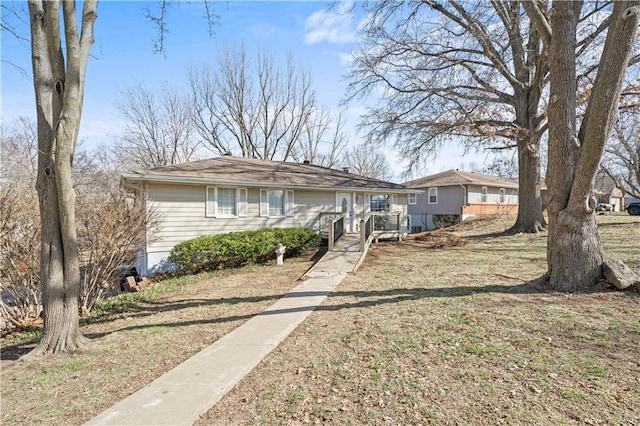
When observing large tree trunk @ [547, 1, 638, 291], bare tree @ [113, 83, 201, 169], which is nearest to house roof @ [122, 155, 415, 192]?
large tree trunk @ [547, 1, 638, 291]

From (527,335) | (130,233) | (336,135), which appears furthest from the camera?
(336,135)

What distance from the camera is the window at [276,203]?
1323cm

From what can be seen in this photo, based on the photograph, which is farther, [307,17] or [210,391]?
[307,17]

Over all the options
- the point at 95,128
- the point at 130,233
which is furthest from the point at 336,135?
the point at 130,233

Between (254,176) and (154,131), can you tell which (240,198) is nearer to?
(254,176)

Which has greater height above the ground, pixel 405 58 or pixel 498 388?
pixel 405 58

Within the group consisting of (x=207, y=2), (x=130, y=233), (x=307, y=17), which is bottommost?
(x=130, y=233)

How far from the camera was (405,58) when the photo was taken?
15.8m

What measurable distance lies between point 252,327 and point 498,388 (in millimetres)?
3438

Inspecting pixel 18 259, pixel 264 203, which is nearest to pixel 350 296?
pixel 18 259

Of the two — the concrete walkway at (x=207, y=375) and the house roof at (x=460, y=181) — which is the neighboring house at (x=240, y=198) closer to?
the concrete walkway at (x=207, y=375)

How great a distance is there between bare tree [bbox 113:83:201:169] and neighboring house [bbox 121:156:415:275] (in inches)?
631

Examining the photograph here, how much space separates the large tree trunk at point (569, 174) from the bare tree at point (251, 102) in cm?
2394

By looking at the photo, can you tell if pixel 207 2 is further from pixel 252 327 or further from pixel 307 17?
pixel 252 327
